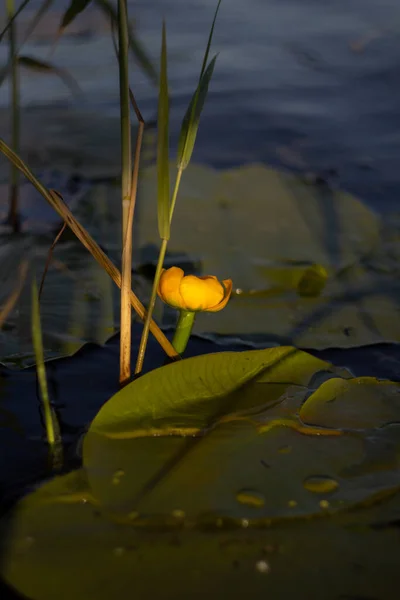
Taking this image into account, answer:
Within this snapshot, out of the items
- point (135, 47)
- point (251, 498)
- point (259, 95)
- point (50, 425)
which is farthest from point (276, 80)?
point (251, 498)

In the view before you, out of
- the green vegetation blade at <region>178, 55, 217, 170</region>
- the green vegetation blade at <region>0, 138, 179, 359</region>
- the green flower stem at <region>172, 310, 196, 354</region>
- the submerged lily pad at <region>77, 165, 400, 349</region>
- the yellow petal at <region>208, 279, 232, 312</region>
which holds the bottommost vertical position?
the submerged lily pad at <region>77, 165, 400, 349</region>

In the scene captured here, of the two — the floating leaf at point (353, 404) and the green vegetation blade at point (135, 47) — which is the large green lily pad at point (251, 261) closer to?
the floating leaf at point (353, 404)

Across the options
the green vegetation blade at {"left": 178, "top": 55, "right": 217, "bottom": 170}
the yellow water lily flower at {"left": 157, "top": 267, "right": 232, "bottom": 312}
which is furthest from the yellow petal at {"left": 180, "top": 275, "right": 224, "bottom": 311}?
the green vegetation blade at {"left": 178, "top": 55, "right": 217, "bottom": 170}

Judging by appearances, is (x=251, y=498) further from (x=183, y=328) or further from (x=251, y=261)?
(x=251, y=261)

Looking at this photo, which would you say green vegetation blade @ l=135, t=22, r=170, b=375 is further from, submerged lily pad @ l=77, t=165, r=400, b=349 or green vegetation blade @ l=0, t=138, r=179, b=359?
submerged lily pad @ l=77, t=165, r=400, b=349

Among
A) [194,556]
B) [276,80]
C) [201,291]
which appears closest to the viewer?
[194,556]

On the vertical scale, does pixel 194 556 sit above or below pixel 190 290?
below
